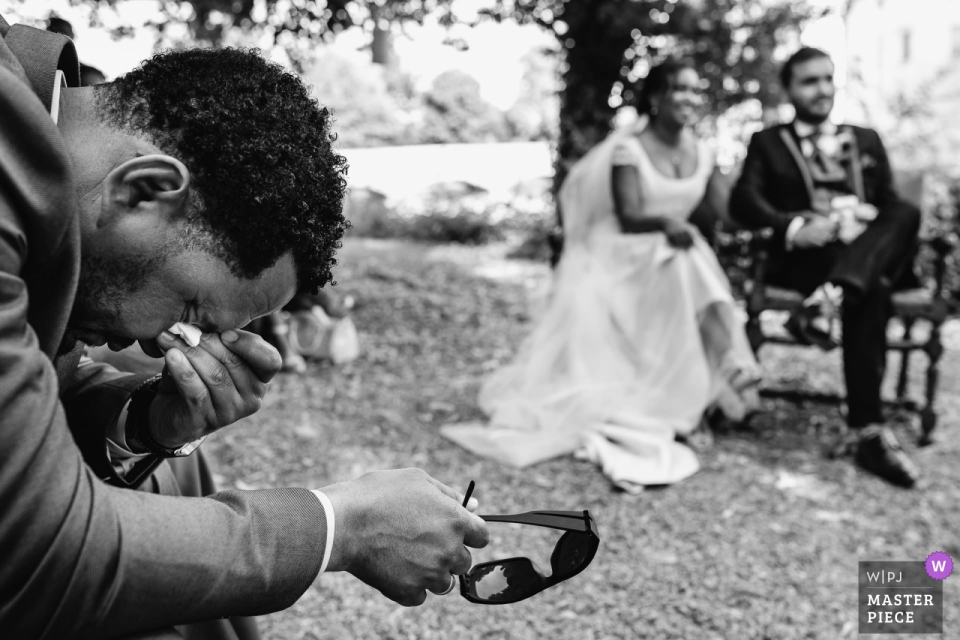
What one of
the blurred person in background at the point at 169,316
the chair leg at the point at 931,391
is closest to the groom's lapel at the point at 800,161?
the chair leg at the point at 931,391

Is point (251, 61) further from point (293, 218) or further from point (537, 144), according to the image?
point (537, 144)

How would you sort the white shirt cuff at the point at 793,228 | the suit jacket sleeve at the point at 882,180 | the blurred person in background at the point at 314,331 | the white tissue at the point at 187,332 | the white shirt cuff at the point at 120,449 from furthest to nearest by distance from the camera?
the blurred person in background at the point at 314,331, the suit jacket sleeve at the point at 882,180, the white shirt cuff at the point at 793,228, the white shirt cuff at the point at 120,449, the white tissue at the point at 187,332

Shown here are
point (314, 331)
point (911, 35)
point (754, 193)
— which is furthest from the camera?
point (911, 35)

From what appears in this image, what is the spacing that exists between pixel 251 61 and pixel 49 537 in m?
0.80

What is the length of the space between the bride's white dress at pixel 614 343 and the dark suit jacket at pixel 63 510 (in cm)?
319

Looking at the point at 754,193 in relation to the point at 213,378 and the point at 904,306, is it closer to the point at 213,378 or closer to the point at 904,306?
the point at 904,306

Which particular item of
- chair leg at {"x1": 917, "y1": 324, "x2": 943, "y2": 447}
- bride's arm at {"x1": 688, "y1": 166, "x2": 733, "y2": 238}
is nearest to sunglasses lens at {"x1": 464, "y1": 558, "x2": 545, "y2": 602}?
chair leg at {"x1": 917, "y1": 324, "x2": 943, "y2": 447}

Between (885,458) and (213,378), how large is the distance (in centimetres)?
383

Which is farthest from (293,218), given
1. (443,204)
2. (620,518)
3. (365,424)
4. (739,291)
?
(443,204)

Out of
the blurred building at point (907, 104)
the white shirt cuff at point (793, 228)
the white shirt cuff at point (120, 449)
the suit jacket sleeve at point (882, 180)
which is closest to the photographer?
the white shirt cuff at point (120, 449)

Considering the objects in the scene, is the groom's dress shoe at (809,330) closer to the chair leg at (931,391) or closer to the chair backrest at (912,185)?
the chair leg at (931,391)

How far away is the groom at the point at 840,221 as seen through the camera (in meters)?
4.68

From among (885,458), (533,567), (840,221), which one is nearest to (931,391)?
(885,458)

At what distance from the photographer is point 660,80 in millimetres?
5262
